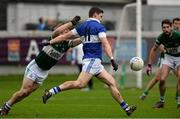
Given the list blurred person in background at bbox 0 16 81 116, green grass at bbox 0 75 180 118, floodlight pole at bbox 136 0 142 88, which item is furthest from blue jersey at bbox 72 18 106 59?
floodlight pole at bbox 136 0 142 88

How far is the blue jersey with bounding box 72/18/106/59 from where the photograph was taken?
17.1 metres

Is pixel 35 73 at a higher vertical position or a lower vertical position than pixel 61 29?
lower

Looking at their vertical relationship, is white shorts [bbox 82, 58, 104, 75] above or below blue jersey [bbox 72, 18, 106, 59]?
below

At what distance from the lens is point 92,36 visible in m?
17.1

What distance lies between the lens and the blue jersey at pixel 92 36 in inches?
673

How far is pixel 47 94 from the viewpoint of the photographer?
17125 millimetres

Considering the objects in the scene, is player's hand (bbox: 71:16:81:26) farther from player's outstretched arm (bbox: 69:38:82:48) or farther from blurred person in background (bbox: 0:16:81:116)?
player's outstretched arm (bbox: 69:38:82:48)

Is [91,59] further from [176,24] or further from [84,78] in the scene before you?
[176,24]

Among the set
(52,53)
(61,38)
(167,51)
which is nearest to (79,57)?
(167,51)

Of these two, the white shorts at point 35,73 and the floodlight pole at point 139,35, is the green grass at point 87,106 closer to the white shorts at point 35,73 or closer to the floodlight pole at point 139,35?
the floodlight pole at point 139,35

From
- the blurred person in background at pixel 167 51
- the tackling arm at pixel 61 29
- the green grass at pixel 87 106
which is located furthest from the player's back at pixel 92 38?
the blurred person in background at pixel 167 51

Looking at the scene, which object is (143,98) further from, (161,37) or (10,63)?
(10,63)

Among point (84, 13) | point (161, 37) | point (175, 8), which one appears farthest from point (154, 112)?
point (84, 13)

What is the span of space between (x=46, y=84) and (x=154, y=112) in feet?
40.8
